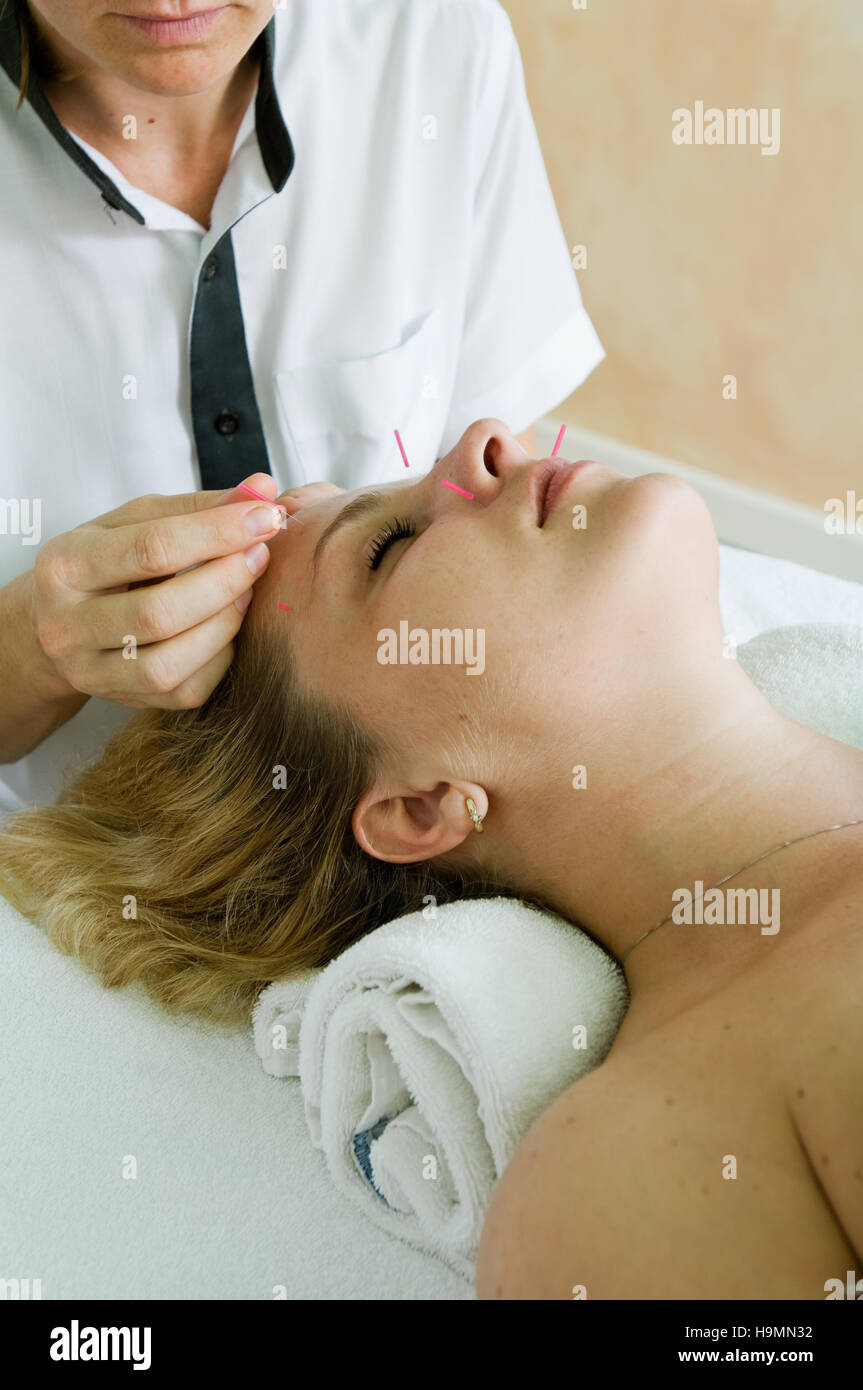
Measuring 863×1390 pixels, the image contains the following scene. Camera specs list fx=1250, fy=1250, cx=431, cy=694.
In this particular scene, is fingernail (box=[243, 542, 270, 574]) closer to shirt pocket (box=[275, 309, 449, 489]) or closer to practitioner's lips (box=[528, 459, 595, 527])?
practitioner's lips (box=[528, 459, 595, 527])

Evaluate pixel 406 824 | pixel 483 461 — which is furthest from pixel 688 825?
pixel 483 461

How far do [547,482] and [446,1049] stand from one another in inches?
21.1

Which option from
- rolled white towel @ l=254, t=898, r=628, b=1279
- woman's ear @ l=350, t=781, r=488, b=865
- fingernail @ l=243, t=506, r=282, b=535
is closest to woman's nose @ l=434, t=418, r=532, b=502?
fingernail @ l=243, t=506, r=282, b=535

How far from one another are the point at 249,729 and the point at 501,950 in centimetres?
38

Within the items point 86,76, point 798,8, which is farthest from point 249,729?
point 798,8

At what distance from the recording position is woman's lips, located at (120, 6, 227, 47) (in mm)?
1160

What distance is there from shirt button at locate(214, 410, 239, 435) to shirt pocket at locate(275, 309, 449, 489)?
0.07 metres

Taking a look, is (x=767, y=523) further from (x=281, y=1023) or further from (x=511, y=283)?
(x=281, y=1023)

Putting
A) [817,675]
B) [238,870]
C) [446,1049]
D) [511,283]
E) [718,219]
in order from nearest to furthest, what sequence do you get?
[446,1049] → [238,870] → [817,675] → [511,283] → [718,219]

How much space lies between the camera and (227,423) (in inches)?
61.1

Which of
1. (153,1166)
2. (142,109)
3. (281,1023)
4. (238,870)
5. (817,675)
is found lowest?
(153,1166)

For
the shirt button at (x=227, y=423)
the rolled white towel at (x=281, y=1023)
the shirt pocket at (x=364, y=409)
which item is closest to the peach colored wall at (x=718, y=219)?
the shirt pocket at (x=364, y=409)

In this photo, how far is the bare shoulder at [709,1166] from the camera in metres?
0.85
